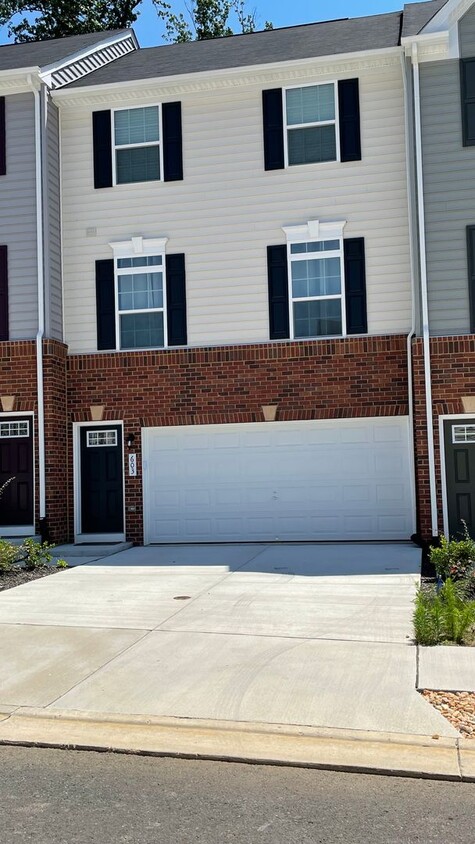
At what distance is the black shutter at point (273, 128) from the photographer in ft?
44.8

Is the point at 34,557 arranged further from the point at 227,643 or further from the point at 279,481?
the point at 227,643

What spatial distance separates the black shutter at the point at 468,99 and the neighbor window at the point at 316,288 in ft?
8.64

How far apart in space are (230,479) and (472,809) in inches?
392

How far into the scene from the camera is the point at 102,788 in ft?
13.8

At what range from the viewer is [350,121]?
13.4 metres

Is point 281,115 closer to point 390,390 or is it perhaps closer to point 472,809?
point 390,390

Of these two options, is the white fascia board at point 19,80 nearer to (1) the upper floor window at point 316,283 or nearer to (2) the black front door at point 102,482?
(1) the upper floor window at point 316,283

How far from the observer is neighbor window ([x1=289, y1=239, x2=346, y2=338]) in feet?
44.1

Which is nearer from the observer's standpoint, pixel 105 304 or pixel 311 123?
pixel 311 123

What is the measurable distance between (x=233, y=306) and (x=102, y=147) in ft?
12.9

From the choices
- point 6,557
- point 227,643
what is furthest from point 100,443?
point 227,643

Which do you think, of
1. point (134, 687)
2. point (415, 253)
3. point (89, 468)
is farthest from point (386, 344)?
point (134, 687)

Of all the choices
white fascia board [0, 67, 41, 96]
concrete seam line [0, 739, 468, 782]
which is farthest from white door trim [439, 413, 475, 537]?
white fascia board [0, 67, 41, 96]

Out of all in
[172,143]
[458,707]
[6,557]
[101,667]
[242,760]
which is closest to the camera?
[242,760]
